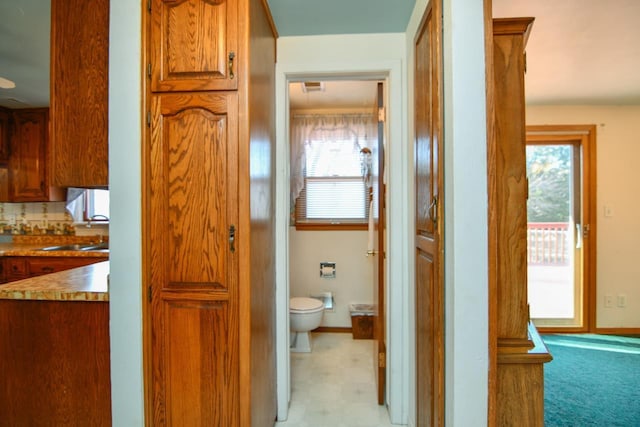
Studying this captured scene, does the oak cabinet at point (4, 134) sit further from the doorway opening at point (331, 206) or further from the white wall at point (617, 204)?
the white wall at point (617, 204)

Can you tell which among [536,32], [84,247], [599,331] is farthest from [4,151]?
[599,331]

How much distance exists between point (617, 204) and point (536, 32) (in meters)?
2.43

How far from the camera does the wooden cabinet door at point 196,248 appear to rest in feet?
3.90

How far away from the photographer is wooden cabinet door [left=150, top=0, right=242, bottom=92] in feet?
3.89

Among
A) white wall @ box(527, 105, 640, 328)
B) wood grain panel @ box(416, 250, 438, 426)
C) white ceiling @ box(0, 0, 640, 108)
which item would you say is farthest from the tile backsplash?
white wall @ box(527, 105, 640, 328)

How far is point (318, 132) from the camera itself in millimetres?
3160

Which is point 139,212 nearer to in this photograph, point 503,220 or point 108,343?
point 108,343

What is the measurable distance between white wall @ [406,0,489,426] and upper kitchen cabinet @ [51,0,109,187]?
1436 mm

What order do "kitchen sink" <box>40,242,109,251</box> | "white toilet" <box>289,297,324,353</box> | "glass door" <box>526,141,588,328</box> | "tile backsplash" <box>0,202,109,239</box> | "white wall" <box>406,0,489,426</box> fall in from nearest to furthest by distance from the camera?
"white wall" <box>406,0,489,426</box>
"white toilet" <box>289,297,324,353</box>
"kitchen sink" <box>40,242,109,251</box>
"glass door" <box>526,141,588,328</box>
"tile backsplash" <box>0,202,109,239</box>

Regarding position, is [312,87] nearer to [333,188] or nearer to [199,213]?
[333,188]

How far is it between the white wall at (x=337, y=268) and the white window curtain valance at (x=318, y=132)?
48cm

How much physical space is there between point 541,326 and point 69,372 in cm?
415

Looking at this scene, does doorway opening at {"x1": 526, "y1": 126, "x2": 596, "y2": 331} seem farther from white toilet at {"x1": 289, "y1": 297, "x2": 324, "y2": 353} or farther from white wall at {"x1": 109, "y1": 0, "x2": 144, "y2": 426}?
white wall at {"x1": 109, "y1": 0, "x2": 144, "y2": 426}

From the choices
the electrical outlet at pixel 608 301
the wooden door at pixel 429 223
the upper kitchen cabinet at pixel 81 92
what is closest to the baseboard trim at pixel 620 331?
the electrical outlet at pixel 608 301
